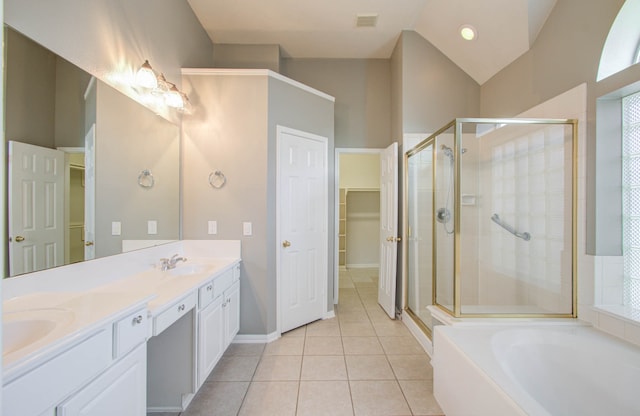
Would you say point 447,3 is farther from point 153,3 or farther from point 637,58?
point 153,3

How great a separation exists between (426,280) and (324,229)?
3.72 feet

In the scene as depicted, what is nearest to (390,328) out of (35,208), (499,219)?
(499,219)

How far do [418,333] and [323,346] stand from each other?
2.95ft

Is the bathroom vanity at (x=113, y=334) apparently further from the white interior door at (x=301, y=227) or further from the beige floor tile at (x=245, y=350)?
the white interior door at (x=301, y=227)

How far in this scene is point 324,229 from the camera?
2.98 meters

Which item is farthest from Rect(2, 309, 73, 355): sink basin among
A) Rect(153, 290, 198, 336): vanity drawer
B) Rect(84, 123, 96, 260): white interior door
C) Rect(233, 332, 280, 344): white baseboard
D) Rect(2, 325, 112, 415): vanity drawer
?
Rect(233, 332, 280, 344): white baseboard

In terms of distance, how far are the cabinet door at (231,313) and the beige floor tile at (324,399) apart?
26.8 inches

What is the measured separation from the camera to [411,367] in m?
2.14

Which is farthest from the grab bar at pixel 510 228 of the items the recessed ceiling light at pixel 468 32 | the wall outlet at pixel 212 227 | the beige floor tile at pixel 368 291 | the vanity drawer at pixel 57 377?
the vanity drawer at pixel 57 377

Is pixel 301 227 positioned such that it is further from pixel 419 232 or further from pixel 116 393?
pixel 116 393

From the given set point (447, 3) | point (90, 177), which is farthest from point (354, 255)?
point (90, 177)

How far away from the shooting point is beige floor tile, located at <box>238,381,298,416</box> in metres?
1.71

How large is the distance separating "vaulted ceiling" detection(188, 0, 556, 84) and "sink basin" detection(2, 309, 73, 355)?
9.14 feet

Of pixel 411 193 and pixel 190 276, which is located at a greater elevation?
pixel 411 193
